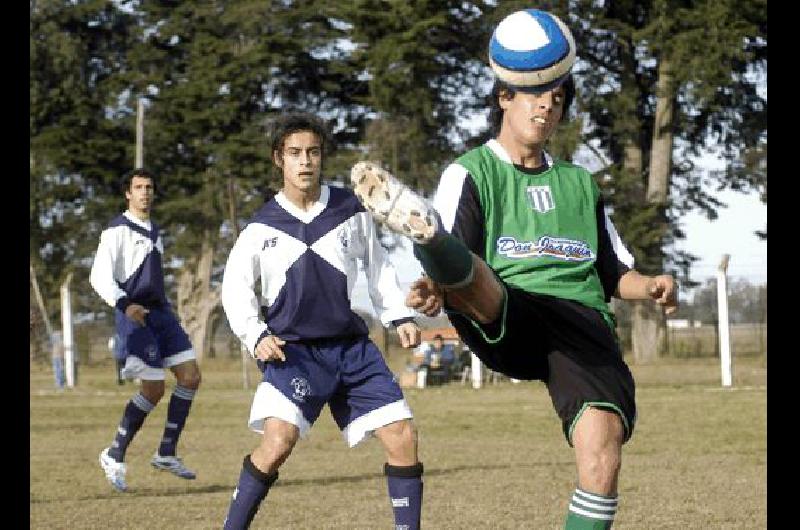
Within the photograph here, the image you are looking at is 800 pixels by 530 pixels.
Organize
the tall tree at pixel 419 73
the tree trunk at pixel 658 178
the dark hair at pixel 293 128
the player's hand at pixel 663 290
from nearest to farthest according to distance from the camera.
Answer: the player's hand at pixel 663 290 < the dark hair at pixel 293 128 < the tree trunk at pixel 658 178 < the tall tree at pixel 419 73

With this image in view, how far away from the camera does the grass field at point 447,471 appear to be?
8.79m

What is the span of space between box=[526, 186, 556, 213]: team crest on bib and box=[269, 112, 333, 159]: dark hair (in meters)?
2.18

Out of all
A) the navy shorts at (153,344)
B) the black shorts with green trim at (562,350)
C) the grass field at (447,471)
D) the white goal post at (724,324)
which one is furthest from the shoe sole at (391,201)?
the white goal post at (724,324)

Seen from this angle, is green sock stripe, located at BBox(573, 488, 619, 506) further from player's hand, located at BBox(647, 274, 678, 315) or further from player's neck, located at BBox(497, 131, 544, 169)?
player's neck, located at BBox(497, 131, 544, 169)

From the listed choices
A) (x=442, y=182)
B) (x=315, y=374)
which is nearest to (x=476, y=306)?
(x=442, y=182)

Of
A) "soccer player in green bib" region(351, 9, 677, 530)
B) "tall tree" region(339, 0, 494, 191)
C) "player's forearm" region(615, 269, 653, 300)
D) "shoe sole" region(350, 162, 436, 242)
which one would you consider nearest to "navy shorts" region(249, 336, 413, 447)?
"soccer player in green bib" region(351, 9, 677, 530)

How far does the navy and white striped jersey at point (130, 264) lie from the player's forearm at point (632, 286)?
6.27 m

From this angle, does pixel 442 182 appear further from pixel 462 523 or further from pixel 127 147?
pixel 127 147

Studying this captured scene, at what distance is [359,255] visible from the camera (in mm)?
7598

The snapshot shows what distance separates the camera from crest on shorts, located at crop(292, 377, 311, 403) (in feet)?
23.5

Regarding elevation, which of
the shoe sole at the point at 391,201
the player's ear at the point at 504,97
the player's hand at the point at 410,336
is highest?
the player's ear at the point at 504,97

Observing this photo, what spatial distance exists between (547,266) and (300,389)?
2118 mm

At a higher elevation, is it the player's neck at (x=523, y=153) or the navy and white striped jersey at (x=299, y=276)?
the player's neck at (x=523, y=153)

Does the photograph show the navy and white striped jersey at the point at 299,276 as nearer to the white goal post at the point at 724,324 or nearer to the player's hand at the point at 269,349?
the player's hand at the point at 269,349
